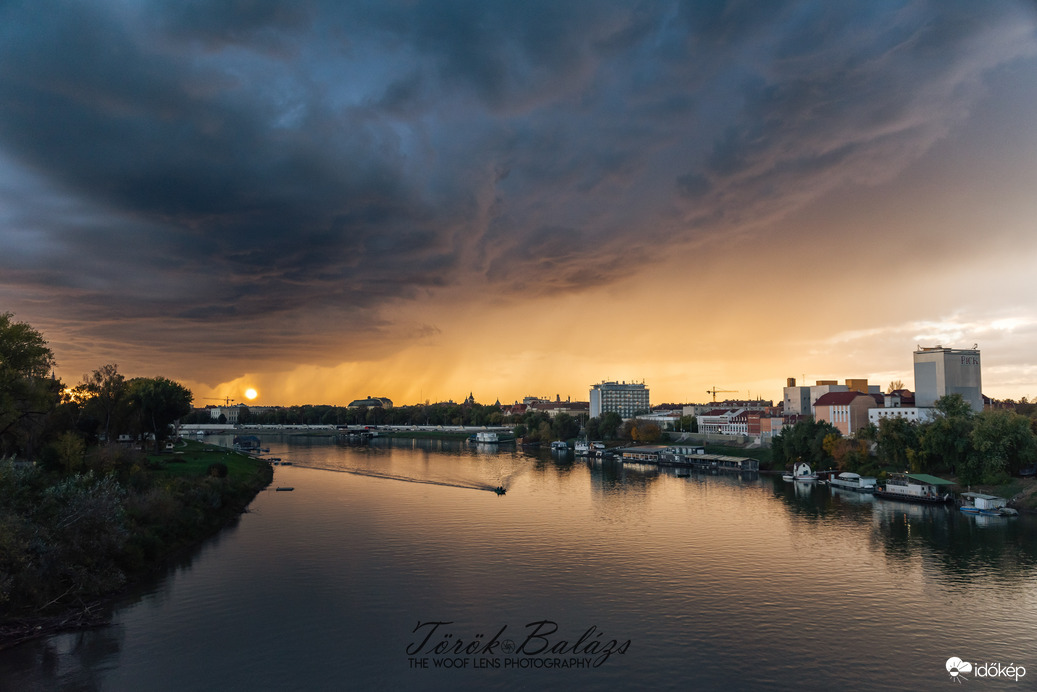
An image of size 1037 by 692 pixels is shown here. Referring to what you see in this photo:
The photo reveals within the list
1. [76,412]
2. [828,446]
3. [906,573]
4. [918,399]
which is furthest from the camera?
[918,399]

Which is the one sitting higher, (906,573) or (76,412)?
(76,412)

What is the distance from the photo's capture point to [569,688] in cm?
2681

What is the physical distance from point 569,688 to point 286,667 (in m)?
13.2

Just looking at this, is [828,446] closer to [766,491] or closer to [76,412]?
[766,491]

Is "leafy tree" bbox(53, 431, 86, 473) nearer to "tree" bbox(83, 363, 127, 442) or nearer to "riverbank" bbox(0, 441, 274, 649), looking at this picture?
"riverbank" bbox(0, 441, 274, 649)

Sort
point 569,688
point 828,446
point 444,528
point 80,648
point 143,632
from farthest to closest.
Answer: point 828,446 → point 444,528 → point 143,632 → point 80,648 → point 569,688

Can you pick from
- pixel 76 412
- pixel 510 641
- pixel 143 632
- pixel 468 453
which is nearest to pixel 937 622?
pixel 510 641

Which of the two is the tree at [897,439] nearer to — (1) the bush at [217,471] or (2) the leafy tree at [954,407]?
(2) the leafy tree at [954,407]

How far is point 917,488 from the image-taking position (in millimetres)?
73375

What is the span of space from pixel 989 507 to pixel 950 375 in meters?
67.6

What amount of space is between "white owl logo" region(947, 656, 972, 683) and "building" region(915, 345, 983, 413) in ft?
354

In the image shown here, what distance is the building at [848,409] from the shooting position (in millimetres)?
117250

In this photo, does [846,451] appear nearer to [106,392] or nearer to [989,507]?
[989,507]

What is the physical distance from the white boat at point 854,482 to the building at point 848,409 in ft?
99.4
